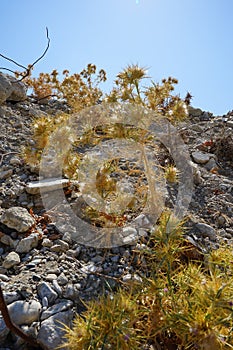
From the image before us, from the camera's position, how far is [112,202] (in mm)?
1968

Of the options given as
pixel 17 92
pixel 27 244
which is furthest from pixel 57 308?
pixel 17 92

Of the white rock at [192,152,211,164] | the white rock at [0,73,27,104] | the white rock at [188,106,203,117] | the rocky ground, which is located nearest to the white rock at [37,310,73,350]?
the rocky ground

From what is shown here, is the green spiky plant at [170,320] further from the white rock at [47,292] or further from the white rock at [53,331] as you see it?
the white rock at [47,292]

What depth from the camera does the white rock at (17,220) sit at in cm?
184

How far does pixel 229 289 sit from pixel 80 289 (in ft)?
2.55

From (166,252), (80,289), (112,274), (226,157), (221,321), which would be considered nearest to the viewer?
(221,321)

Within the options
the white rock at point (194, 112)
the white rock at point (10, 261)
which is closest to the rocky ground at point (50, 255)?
the white rock at point (10, 261)

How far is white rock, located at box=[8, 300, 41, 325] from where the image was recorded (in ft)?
4.22

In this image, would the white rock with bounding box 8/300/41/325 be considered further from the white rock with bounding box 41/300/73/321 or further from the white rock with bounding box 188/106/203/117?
the white rock with bounding box 188/106/203/117

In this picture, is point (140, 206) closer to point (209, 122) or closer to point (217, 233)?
point (217, 233)

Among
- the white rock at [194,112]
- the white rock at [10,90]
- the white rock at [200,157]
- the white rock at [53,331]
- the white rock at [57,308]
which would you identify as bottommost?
the white rock at [53,331]

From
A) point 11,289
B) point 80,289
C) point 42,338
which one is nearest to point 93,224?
point 80,289

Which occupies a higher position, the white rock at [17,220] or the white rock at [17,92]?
the white rock at [17,92]

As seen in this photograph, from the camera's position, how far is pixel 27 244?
1.74 m
